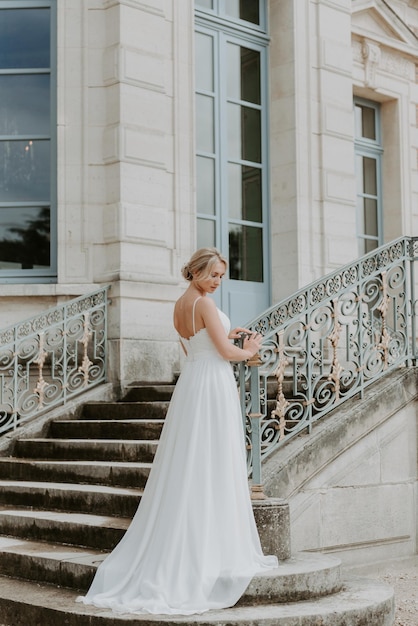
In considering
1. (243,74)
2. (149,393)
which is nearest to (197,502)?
(149,393)

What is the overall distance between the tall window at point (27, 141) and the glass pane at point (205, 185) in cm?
139

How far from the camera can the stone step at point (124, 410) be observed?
22.6 feet

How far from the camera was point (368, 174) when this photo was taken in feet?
35.3

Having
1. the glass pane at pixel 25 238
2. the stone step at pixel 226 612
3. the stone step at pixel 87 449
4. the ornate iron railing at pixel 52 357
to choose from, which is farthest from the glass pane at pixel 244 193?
the stone step at pixel 226 612

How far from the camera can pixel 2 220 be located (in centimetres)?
829

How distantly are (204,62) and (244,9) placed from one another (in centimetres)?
82

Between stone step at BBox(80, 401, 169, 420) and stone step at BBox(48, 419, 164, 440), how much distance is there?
0.11 m

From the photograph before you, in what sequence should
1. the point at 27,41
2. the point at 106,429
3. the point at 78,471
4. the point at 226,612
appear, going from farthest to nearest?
the point at 27,41
the point at 106,429
the point at 78,471
the point at 226,612

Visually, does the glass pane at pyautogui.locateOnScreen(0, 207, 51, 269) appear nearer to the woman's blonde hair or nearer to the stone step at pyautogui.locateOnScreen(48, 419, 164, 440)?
the stone step at pyautogui.locateOnScreen(48, 419, 164, 440)

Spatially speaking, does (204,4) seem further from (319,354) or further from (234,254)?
(319,354)

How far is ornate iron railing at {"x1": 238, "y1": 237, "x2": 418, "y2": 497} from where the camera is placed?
18.1ft

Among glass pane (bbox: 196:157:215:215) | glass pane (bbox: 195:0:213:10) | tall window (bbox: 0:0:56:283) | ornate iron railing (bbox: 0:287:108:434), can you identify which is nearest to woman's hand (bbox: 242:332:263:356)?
ornate iron railing (bbox: 0:287:108:434)

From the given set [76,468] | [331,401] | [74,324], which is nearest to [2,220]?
[74,324]

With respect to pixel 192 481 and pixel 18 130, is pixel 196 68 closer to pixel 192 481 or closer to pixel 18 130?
pixel 18 130
